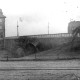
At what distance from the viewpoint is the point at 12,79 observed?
9750 mm

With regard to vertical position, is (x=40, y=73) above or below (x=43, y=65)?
above

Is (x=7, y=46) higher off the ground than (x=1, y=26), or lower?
lower

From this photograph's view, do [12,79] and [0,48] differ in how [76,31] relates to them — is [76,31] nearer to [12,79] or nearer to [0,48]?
[12,79]

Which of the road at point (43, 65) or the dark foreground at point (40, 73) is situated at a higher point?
the dark foreground at point (40, 73)

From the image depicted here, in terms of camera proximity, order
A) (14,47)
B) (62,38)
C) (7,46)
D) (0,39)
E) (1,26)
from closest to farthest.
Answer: (62,38), (14,47), (7,46), (0,39), (1,26)

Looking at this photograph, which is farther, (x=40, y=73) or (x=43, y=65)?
(x=43, y=65)

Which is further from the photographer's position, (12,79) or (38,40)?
(38,40)

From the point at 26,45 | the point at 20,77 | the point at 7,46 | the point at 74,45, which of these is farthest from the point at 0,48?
the point at 20,77

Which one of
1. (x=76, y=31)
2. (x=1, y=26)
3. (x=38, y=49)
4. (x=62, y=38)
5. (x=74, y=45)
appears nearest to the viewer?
(x=76, y=31)

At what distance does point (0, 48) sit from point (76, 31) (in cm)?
3109

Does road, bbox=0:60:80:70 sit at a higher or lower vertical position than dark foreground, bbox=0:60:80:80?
lower

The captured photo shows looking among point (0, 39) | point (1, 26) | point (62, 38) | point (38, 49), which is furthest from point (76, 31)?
point (1, 26)

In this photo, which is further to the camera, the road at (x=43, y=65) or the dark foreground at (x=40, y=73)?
the road at (x=43, y=65)

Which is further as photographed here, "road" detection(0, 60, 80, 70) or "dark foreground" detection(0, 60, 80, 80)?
"road" detection(0, 60, 80, 70)
